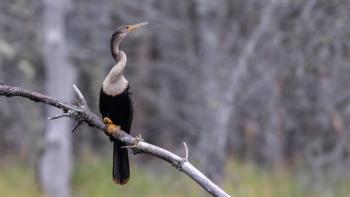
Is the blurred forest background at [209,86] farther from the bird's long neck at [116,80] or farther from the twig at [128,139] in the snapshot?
the twig at [128,139]

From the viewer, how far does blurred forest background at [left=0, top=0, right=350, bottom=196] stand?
9273mm

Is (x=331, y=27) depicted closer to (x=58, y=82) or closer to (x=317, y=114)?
(x=317, y=114)

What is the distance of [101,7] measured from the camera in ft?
36.3

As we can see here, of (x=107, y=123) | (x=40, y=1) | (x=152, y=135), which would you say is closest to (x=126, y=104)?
(x=107, y=123)

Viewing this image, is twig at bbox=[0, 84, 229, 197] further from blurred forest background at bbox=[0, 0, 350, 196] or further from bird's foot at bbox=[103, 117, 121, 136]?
blurred forest background at bbox=[0, 0, 350, 196]

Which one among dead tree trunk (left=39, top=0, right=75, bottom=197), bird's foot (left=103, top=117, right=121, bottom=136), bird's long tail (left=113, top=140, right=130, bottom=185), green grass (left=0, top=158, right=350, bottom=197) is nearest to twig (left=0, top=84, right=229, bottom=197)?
bird's foot (left=103, top=117, right=121, bottom=136)

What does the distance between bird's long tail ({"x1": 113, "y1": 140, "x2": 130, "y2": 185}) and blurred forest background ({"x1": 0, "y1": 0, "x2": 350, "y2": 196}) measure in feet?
12.9

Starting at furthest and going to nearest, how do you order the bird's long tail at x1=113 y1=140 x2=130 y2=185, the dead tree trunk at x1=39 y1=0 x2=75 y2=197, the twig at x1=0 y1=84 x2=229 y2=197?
the dead tree trunk at x1=39 y1=0 x2=75 y2=197, the bird's long tail at x1=113 y1=140 x2=130 y2=185, the twig at x1=0 y1=84 x2=229 y2=197

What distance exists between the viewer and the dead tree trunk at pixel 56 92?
11039 millimetres

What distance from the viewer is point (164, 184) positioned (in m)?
11.7

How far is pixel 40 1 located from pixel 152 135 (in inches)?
213

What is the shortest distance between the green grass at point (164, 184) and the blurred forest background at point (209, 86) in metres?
0.03

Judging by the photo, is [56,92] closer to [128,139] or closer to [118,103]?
[118,103]

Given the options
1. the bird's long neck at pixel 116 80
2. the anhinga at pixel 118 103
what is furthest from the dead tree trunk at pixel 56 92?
the bird's long neck at pixel 116 80
